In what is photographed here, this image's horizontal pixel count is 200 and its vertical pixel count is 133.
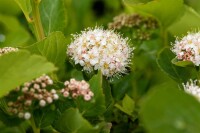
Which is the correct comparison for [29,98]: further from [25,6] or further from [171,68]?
[171,68]

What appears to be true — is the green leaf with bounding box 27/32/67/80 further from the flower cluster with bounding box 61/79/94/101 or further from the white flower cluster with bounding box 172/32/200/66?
the white flower cluster with bounding box 172/32/200/66

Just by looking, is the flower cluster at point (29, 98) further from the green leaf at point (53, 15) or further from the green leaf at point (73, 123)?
the green leaf at point (53, 15)

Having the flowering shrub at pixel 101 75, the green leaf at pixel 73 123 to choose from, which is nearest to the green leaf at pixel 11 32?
the flowering shrub at pixel 101 75

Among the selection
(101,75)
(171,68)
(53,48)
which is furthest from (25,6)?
(171,68)

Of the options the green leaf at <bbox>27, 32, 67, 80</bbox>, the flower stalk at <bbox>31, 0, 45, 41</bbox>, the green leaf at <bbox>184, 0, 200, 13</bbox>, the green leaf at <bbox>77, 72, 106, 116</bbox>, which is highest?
the flower stalk at <bbox>31, 0, 45, 41</bbox>

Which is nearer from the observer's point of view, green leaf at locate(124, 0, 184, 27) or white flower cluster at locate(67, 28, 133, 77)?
white flower cluster at locate(67, 28, 133, 77)

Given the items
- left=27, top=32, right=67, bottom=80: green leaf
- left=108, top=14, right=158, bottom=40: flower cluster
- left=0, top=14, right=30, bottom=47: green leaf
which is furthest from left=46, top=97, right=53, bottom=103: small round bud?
left=0, top=14, right=30, bottom=47: green leaf
